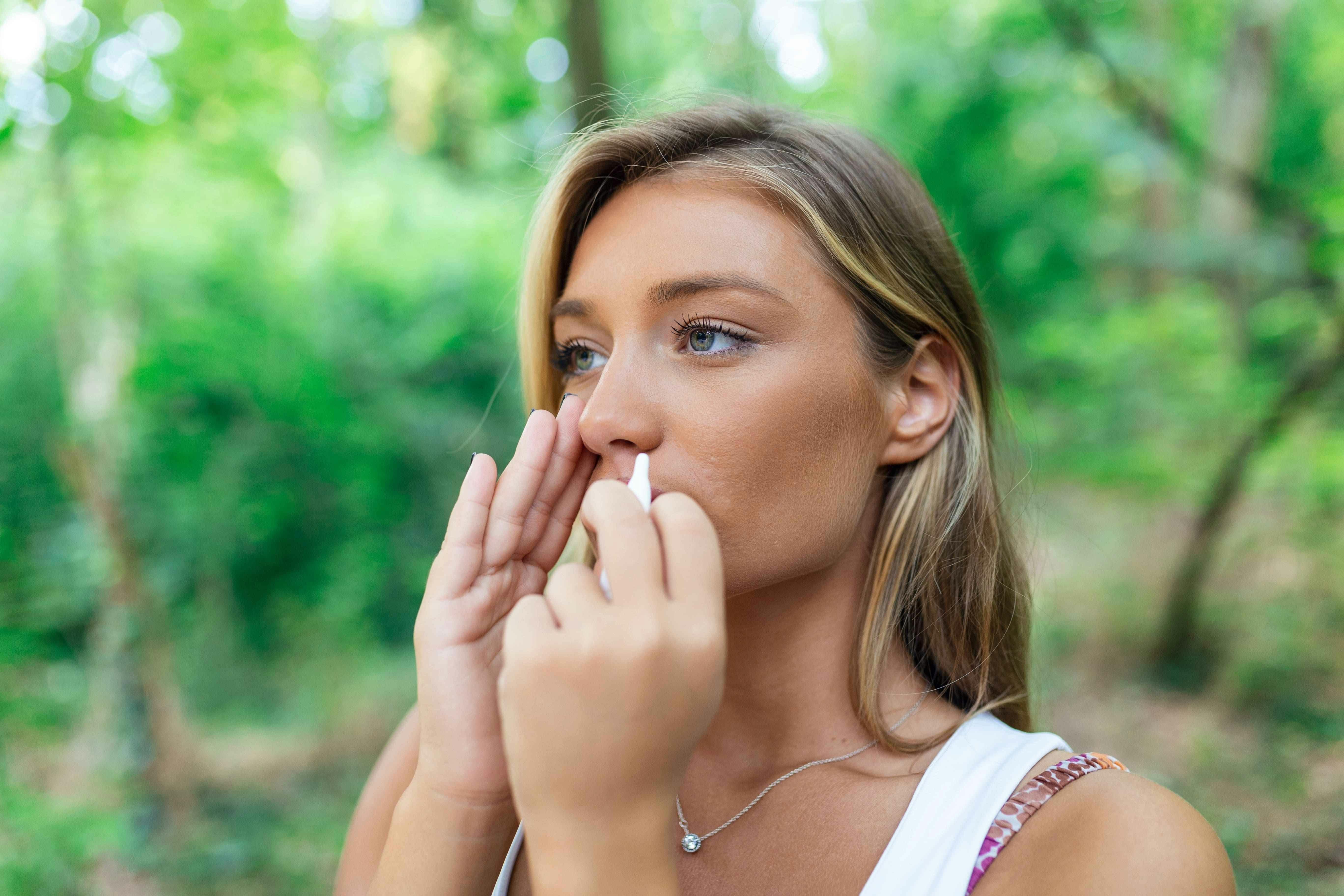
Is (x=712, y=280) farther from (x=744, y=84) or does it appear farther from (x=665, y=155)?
(x=744, y=84)

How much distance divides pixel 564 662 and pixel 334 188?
761 centimetres

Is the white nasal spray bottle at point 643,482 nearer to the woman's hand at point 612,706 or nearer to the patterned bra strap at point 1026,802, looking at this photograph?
the woman's hand at point 612,706

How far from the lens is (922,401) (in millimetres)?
1859

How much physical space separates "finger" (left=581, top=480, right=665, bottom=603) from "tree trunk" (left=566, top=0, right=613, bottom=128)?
11.0 ft

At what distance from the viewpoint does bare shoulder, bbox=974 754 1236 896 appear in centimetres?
120

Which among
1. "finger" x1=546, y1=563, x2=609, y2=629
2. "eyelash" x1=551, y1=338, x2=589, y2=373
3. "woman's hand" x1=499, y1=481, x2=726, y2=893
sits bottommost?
"woman's hand" x1=499, y1=481, x2=726, y2=893

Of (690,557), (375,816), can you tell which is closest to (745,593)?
(690,557)

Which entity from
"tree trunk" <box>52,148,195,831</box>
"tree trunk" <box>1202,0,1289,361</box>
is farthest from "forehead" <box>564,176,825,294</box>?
"tree trunk" <box>1202,0,1289,361</box>

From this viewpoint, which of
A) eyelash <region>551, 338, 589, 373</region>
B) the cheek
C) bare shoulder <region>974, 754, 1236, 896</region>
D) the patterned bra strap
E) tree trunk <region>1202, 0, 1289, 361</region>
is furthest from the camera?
tree trunk <region>1202, 0, 1289, 361</region>

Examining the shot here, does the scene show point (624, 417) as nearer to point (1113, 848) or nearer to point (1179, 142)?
point (1113, 848)

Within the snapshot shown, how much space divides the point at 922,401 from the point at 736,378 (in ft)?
1.72

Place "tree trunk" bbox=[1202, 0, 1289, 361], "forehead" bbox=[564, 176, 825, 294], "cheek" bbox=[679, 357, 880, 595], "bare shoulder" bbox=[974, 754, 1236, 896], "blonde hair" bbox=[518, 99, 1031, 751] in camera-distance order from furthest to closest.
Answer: "tree trunk" bbox=[1202, 0, 1289, 361] → "blonde hair" bbox=[518, 99, 1031, 751] → "forehead" bbox=[564, 176, 825, 294] → "cheek" bbox=[679, 357, 880, 595] → "bare shoulder" bbox=[974, 754, 1236, 896]

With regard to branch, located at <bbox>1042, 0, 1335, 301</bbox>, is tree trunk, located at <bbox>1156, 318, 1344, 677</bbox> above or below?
below

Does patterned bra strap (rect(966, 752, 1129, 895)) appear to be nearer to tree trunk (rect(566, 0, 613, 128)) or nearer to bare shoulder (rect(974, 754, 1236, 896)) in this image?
bare shoulder (rect(974, 754, 1236, 896))
